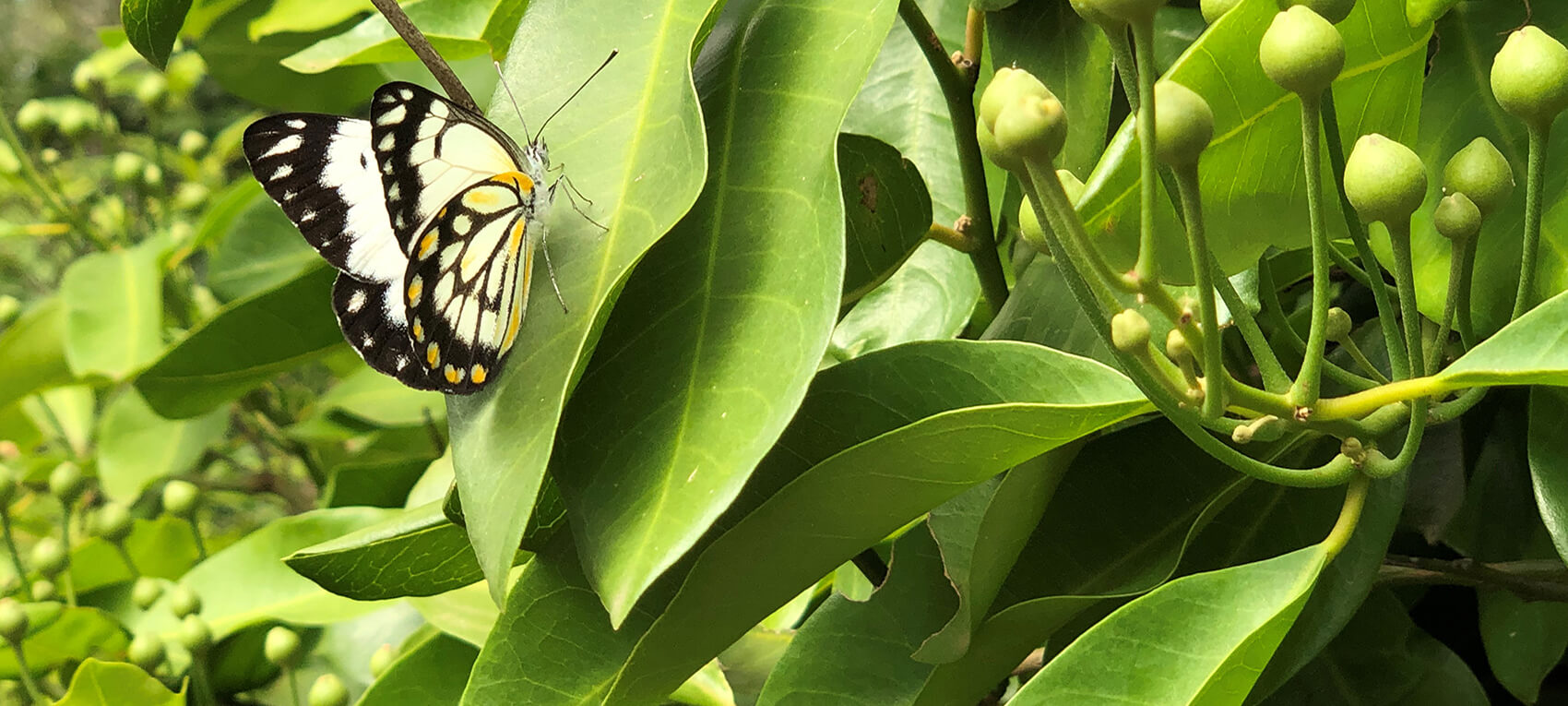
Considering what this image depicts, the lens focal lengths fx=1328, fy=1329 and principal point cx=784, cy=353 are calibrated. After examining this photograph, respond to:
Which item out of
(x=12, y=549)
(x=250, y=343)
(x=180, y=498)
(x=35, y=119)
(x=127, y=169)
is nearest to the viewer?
(x=250, y=343)

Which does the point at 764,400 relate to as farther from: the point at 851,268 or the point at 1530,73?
the point at 1530,73

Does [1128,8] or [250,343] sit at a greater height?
[1128,8]

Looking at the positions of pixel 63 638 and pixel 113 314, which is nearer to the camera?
pixel 63 638

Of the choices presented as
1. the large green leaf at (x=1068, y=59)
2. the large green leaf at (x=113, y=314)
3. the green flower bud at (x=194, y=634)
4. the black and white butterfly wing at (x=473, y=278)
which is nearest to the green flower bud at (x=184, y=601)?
the green flower bud at (x=194, y=634)

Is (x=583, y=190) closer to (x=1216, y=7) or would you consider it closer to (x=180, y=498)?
(x=1216, y=7)

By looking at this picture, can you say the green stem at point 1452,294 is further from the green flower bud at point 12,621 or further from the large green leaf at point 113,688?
the green flower bud at point 12,621

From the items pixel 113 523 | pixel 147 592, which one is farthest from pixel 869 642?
pixel 113 523
